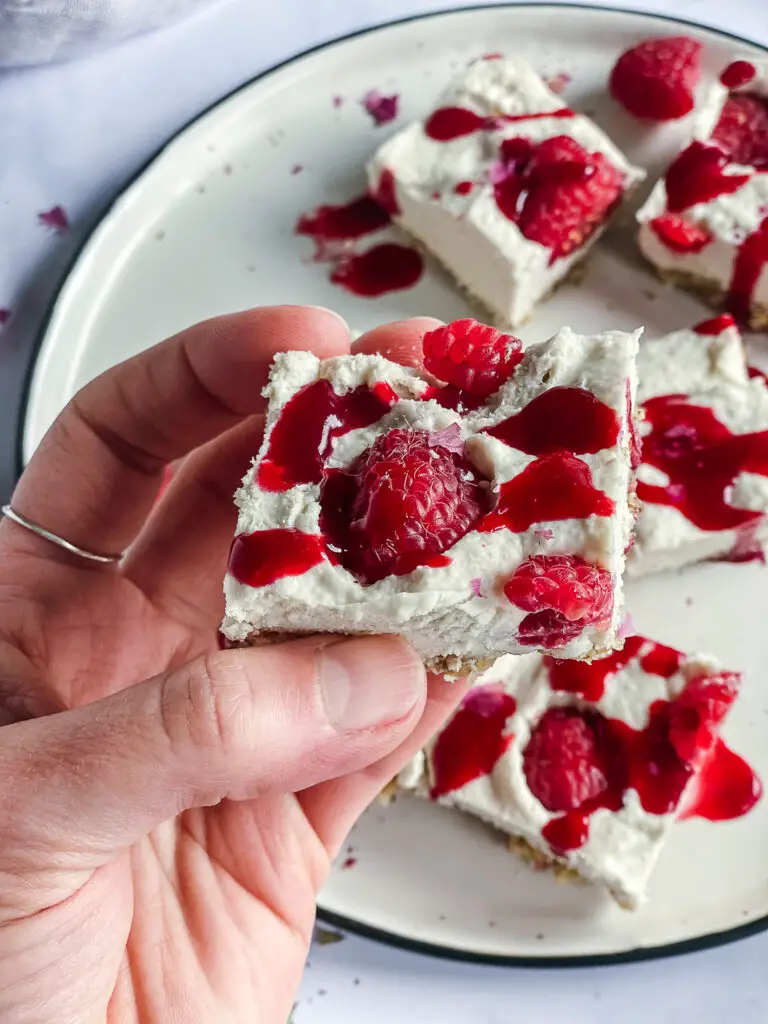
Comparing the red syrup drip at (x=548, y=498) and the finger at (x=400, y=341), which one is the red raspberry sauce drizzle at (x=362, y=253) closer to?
the finger at (x=400, y=341)

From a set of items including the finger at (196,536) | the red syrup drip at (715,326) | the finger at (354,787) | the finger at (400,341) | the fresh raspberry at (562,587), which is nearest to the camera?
the fresh raspberry at (562,587)

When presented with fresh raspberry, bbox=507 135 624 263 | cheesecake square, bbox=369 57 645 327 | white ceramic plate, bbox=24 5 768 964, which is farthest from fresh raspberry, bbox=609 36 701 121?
fresh raspberry, bbox=507 135 624 263

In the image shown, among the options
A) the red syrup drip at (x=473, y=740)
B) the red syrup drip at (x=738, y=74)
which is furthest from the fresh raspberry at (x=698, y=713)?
the red syrup drip at (x=738, y=74)

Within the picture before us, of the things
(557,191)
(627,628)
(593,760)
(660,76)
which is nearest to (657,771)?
(593,760)

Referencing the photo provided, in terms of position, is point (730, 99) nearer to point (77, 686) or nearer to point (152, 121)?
point (152, 121)

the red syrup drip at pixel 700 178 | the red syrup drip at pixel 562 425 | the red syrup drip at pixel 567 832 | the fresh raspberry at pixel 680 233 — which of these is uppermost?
the red syrup drip at pixel 562 425

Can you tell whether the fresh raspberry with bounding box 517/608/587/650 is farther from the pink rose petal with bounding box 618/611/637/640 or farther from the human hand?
the pink rose petal with bounding box 618/611/637/640

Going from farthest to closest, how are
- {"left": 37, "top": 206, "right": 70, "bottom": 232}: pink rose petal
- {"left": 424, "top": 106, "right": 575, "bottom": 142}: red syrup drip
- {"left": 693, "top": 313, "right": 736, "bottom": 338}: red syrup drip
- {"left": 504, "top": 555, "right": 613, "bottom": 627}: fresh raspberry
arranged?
{"left": 37, "top": 206, "right": 70, "bottom": 232}: pink rose petal
{"left": 424, "top": 106, "right": 575, "bottom": 142}: red syrup drip
{"left": 693, "top": 313, "right": 736, "bottom": 338}: red syrup drip
{"left": 504, "top": 555, "right": 613, "bottom": 627}: fresh raspberry

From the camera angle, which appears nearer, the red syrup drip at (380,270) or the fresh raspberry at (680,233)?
the fresh raspberry at (680,233)
